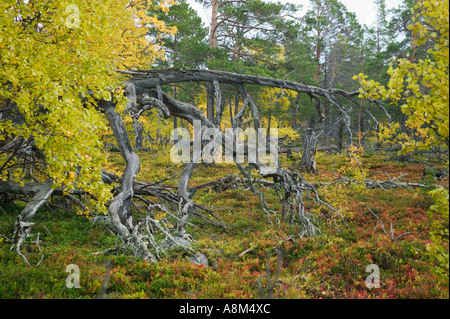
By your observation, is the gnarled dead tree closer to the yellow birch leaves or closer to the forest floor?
the forest floor

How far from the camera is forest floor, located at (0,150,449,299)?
15.4 ft

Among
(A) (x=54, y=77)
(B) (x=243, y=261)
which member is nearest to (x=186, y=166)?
(B) (x=243, y=261)

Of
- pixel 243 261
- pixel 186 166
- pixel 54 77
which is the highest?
pixel 54 77

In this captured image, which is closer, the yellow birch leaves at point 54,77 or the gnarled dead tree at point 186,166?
the yellow birch leaves at point 54,77

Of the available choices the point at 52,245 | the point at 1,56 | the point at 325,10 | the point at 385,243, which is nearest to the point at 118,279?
the point at 52,245

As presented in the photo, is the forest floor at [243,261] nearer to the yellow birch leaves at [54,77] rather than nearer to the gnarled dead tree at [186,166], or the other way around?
the gnarled dead tree at [186,166]

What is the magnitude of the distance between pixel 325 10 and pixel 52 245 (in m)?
30.7

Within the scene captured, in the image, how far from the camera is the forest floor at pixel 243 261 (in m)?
4.70

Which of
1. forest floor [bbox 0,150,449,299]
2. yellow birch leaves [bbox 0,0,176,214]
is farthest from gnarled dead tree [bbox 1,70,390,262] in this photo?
yellow birch leaves [bbox 0,0,176,214]

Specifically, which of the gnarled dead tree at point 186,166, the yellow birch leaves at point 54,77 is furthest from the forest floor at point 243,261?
the yellow birch leaves at point 54,77

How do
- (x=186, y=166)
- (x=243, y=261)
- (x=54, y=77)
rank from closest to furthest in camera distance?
(x=54, y=77), (x=243, y=261), (x=186, y=166)

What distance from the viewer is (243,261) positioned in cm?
645

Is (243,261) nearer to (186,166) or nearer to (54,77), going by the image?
(186,166)
